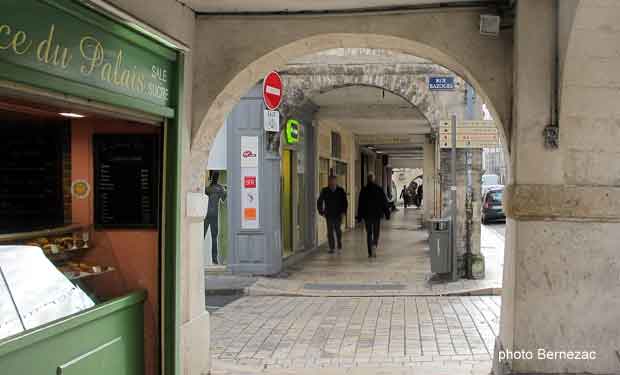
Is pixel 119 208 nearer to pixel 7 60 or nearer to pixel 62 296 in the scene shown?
pixel 62 296

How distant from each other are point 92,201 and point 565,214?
134 inches

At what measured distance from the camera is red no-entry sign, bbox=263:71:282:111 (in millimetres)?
11188

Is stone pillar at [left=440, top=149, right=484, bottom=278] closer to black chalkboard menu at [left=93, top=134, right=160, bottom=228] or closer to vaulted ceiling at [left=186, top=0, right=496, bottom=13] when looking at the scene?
vaulted ceiling at [left=186, top=0, right=496, bottom=13]

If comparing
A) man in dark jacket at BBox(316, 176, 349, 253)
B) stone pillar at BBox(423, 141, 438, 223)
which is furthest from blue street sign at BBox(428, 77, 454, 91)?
stone pillar at BBox(423, 141, 438, 223)

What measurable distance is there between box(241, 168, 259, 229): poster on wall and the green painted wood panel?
733 centimetres

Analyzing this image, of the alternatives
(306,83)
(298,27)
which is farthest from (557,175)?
(306,83)

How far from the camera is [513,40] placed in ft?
17.6

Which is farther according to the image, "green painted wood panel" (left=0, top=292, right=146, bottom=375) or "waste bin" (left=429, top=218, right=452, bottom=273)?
"waste bin" (left=429, top=218, right=452, bottom=273)

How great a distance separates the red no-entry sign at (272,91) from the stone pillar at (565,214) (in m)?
6.43

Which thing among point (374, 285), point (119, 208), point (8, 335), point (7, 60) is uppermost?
point (7, 60)

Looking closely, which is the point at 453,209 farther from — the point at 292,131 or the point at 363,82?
the point at 292,131

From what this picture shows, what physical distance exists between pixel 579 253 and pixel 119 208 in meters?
3.33

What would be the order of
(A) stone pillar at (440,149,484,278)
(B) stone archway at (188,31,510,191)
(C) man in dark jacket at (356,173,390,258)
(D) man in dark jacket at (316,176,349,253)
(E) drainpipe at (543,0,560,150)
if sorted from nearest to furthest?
(E) drainpipe at (543,0,560,150) → (B) stone archway at (188,31,510,191) → (A) stone pillar at (440,149,484,278) → (C) man in dark jacket at (356,173,390,258) → (D) man in dark jacket at (316,176,349,253)

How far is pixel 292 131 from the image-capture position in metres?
13.7
